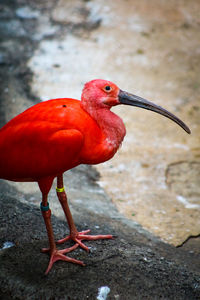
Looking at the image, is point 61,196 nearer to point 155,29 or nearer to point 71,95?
point 71,95

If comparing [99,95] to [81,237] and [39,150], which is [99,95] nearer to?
[39,150]

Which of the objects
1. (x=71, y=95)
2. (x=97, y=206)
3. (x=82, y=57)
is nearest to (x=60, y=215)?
(x=97, y=206)

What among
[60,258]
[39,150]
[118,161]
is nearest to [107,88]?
[39,150]

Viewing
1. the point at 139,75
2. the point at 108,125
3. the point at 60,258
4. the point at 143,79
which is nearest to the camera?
the point at 108,125

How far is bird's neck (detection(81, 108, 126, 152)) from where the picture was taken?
2.98m

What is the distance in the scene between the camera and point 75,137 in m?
2.79

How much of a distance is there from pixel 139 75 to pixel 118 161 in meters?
2.42

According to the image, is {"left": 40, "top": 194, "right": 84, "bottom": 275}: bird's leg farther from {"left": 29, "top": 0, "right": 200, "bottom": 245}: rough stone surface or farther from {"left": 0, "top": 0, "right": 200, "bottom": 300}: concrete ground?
{"left": 29, "top": 0, "right": 200, "bottom": 245}: rough stone surface

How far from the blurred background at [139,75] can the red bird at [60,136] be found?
1860 millimetres

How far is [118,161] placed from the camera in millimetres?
5562

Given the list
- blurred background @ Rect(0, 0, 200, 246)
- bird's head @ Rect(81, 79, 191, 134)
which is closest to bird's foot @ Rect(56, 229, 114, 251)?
blurred background @ Rect(0, 0, 200, 246)

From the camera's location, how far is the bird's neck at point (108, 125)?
2.98 meters

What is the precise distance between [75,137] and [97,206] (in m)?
1.85

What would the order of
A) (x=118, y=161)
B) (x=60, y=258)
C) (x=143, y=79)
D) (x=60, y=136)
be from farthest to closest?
1. (x=143, y=79)
2. (x=118, y=161)
3. (x=60, y=258)
4. (x=60, y=136)
